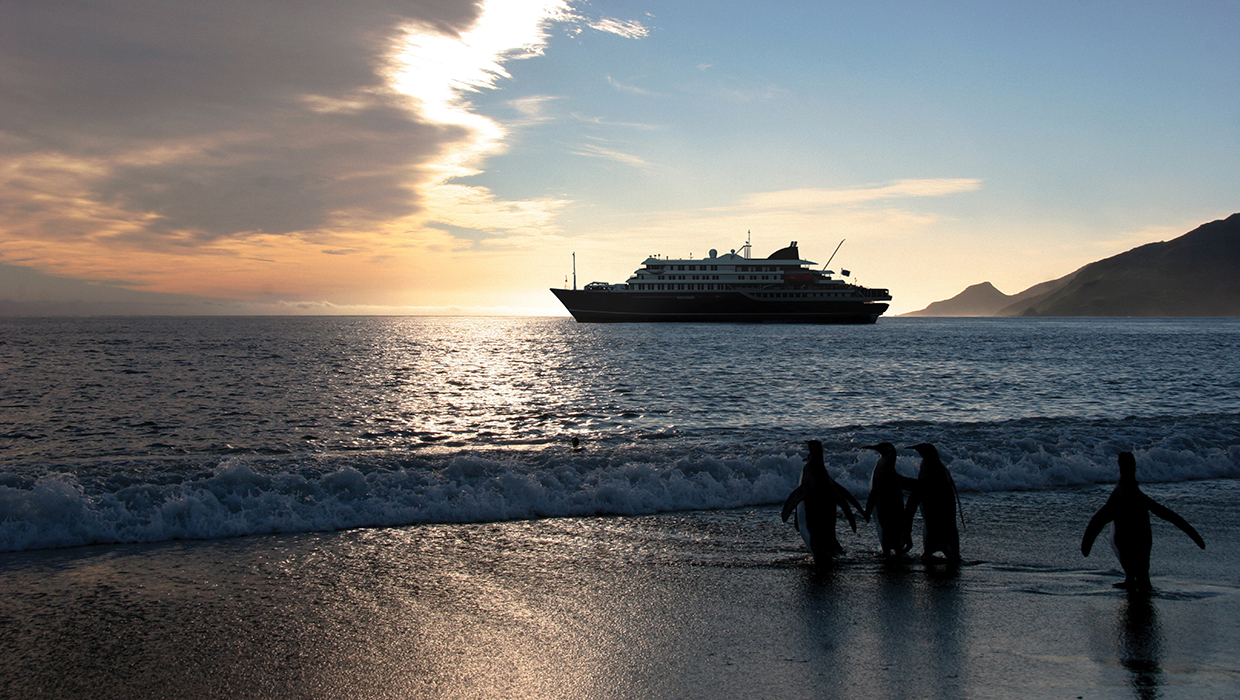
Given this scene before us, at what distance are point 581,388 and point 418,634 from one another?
22.8m

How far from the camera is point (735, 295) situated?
4006 inches

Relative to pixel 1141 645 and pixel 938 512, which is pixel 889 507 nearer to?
pixel 938 512

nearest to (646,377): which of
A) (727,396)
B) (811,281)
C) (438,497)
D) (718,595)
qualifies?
(727,396)

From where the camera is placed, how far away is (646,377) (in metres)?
31.2

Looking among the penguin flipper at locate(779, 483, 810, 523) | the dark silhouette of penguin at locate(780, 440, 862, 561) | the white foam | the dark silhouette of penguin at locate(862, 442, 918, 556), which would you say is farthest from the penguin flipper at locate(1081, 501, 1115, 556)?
the white foam

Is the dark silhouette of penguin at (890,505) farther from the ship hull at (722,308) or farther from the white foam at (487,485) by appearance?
the ship hull at (722,308)

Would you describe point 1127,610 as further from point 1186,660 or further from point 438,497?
point 438,497

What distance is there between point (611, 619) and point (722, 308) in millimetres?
100272

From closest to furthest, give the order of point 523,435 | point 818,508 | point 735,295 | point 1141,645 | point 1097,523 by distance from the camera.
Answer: point 1141,645 → point 1097,523 → point 818,508 → point 523,435 → point 735,295

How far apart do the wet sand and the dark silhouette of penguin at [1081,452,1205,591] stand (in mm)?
216

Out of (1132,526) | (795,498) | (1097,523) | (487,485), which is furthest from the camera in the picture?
(487,485)

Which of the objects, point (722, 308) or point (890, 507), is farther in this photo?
point (722, 308)

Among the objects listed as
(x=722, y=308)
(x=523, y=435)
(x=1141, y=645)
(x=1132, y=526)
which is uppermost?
(x=722, y=308)

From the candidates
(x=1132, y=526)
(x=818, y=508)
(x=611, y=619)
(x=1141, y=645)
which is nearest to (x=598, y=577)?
(x=611, y=619)
